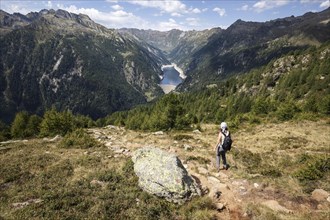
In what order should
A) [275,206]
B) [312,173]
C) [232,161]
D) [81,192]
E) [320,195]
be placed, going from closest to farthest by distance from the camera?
[275,206]
[320,195]
[81,192]
[312,173]
[232,161]

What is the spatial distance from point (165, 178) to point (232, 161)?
9.80m

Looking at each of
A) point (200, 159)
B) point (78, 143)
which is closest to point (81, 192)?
point (200, 159)

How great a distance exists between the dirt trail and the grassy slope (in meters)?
0.06

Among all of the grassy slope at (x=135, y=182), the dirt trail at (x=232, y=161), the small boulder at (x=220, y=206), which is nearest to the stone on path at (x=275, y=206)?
the dirt trail at (x=232, y=161)

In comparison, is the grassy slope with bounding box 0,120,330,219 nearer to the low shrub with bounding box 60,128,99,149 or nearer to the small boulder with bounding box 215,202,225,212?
the small boulder with bounding box 215,202,225,212

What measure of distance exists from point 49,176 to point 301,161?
20.9 m

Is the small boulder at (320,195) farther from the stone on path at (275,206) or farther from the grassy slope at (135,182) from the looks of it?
the stone on path at (275,206)

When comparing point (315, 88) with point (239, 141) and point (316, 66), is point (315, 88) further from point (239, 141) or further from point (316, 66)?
point (239, 141)

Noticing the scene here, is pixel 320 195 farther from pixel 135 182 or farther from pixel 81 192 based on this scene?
pixel 81 192

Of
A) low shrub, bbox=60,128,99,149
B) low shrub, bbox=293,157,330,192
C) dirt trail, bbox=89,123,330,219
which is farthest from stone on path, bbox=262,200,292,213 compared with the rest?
low shrub, bbox=60,128,99,149

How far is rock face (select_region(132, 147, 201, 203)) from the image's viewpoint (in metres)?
15.7

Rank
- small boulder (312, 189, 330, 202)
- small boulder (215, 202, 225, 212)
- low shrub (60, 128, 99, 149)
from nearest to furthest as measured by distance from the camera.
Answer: small boulder (215, 202, 225, 212) → small boulder (312, 189, 330, 202) → low shrub (60, 128, 99, 149)

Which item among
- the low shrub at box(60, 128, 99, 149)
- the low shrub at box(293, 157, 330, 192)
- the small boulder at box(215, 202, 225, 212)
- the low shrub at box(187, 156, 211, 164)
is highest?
the low shrub at box(293, 157, 330, 192)

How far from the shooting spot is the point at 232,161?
2402 centimetres
